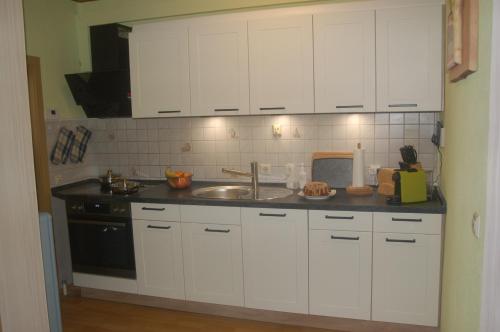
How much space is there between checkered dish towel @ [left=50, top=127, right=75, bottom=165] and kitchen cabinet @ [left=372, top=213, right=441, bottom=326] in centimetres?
270

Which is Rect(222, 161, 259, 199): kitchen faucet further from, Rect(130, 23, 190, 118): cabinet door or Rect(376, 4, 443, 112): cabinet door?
Rect(376, 4, 443, 112): cabinet door

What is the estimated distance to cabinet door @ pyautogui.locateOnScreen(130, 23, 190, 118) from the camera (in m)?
3.17

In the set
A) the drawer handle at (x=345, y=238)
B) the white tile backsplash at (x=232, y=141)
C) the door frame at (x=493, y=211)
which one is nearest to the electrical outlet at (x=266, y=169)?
the white tile backsplash at (x=232, y=141)

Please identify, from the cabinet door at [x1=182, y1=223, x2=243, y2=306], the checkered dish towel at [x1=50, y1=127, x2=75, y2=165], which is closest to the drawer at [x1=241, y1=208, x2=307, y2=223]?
the cabinet door at [x1=182, y1=223, x2=243, y2=306]

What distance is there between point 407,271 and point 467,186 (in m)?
1.12

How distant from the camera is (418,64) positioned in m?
2.68

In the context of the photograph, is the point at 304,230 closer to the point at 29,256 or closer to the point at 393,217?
the point at 393,217

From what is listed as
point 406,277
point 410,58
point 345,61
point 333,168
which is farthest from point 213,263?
point 410,58

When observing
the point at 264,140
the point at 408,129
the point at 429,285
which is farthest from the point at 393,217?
the point at 264,140

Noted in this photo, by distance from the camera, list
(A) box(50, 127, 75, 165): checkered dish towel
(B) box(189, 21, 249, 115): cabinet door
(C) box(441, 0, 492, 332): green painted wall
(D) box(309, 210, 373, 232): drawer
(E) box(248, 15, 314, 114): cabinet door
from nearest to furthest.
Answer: (C) box(441, 0, 492, 332): green painted wall → (D) box(309, 210, 373, 232): drawer → (E) box(248, 15, 314, 114): cabinet door → (B) box(189, 21, 249, 115): cabinet door → (A) box(50, 127, 75, 165): checkered dish towel

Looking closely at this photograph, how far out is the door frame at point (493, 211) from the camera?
1167 millimetres

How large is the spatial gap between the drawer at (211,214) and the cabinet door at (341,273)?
57 cm

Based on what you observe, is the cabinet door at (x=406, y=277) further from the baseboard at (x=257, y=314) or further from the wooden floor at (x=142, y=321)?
the wooden floor at (x=142, y=321)

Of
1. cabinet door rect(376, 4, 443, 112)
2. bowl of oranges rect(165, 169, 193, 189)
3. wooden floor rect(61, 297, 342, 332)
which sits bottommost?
wooden floor rect(61, 297, 342, 332)
